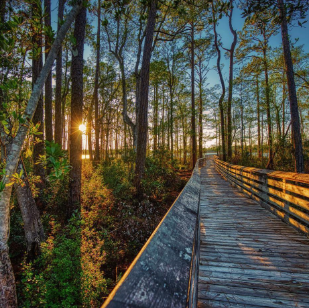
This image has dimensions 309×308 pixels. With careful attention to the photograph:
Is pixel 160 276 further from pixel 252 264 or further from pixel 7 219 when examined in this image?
pixel 7 219

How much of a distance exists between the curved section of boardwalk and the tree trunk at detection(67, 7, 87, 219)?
448 cm

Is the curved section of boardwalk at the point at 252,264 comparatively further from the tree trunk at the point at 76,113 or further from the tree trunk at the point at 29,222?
the tree trunk at the point at 76,113

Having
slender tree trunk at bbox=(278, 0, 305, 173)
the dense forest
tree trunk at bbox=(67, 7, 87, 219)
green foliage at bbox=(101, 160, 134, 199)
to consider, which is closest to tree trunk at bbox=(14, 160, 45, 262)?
the dense forest

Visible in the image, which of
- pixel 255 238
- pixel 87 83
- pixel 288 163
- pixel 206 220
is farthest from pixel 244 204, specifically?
pixel 87 83

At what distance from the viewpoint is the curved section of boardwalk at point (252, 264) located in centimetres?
195

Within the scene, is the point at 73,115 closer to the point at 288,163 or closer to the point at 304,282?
the point at 304,282

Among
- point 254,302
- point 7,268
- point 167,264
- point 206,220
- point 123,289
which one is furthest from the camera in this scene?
point 206,220

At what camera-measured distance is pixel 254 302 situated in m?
1.89

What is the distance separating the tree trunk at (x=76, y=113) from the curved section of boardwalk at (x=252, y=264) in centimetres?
448

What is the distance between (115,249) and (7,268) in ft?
7.78

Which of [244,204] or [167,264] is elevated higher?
[167,264]

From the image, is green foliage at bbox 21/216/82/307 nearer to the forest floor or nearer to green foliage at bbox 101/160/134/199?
the forest floor

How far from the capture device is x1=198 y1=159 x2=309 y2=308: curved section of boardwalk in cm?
195

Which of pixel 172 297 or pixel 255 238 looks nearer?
pixel 172 297
